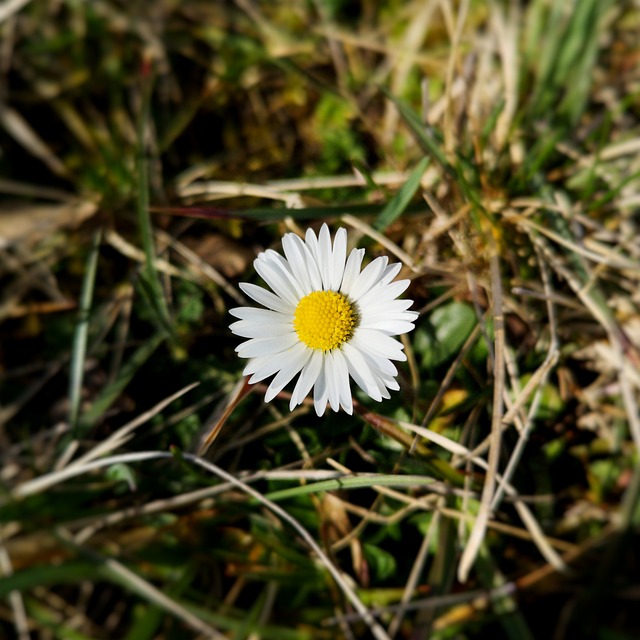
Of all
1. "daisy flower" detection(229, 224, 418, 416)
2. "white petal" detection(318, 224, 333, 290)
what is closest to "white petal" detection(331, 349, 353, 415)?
"daisy flower" detection(229, 224, 418, 416)

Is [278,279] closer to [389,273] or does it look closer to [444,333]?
[389,273]

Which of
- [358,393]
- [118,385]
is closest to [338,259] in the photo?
[358,393]

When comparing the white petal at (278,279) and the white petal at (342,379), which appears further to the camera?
the white petal at (278,279)

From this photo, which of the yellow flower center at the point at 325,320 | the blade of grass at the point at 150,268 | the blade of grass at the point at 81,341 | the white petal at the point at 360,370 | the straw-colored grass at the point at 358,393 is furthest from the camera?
the blade of grass at the point at 81,341

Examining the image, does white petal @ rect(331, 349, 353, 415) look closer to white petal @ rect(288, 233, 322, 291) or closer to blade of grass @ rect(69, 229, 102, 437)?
white petal @ rect(288, 233, 322, 291)

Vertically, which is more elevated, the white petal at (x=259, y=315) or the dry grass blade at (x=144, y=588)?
the white petal at (x=259, y=315)

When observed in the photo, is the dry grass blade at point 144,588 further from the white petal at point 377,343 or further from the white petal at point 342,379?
the white petal at point 377,343

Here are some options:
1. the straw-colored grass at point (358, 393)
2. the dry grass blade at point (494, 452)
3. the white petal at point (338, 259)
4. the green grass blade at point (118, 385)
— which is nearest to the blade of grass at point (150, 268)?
the straw-colored grass at point (358, 393)

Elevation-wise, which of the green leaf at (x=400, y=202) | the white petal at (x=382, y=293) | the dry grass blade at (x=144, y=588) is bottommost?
the dry grass blade at (x=144, y=588)
